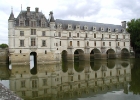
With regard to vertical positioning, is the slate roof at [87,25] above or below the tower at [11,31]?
above

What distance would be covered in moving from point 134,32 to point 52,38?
1266 inches

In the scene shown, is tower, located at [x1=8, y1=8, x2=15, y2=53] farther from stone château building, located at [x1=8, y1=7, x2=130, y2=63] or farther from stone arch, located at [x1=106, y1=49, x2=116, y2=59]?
stone arch, located at [x1=106, y1=49, x2=116, y2=59]

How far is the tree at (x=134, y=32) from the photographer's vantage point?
53306 millimetres

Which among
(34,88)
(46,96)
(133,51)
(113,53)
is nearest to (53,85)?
(34,88)

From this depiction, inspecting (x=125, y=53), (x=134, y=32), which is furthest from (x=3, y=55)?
(x=134, y=32)

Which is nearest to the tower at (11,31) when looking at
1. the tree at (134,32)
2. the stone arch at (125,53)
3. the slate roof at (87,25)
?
the slate roof at (87,25)

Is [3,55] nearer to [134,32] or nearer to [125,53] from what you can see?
[125,53]

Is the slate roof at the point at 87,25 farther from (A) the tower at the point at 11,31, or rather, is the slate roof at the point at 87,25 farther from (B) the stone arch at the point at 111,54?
(A) the tower at the point at 11,31

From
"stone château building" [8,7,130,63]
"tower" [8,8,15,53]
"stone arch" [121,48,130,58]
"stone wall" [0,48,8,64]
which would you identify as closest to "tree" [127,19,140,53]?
"stone arch" [121,48,130,58]

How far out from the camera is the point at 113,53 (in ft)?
160

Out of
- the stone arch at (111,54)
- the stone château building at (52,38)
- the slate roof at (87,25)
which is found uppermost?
the slate roof at (87,25)

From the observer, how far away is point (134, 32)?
54.8 m

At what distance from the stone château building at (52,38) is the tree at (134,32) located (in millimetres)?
8288

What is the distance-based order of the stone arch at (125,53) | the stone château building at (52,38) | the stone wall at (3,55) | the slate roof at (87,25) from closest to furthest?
1. the stone château building at (52,38)
2. the stone wall at (3,55)
3. the slate roof at (87,25)
4. the stone arch at (125,53)
